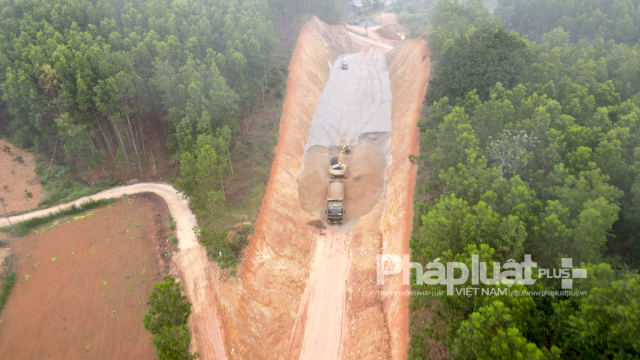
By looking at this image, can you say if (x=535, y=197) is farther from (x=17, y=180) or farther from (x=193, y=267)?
(x=17, y=180)

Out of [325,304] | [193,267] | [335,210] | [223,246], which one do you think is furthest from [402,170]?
[193,267]

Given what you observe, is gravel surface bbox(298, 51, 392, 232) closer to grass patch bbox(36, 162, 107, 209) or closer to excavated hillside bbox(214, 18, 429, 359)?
excavated hillside bbox(214, 18, 429, 359)

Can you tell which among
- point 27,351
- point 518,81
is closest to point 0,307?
point 27,351

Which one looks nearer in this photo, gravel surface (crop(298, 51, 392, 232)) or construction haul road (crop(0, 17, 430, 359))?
construction haul road (crop(0, 17, 430, 359))

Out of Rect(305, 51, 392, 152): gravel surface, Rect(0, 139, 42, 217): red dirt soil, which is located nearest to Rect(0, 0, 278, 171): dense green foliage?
Rect(0, 139, 42, 217): red dirt soil

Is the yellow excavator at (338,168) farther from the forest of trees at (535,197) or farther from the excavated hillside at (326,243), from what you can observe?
the forest of trees at (535,197)

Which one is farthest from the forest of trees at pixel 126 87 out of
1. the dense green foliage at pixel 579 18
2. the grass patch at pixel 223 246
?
the dense green foliage at pixel 579 18
